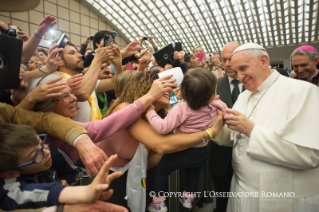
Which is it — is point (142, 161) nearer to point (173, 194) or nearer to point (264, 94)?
point (173, 194)

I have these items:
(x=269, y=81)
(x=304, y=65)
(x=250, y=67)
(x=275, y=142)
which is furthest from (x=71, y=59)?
(x=304, y=65)

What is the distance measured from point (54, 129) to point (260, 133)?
1547mm

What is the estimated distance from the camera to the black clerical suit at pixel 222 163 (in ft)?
7.39

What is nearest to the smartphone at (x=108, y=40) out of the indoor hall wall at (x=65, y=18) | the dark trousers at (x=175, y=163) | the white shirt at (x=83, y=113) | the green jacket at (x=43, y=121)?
the white shirt at (x=83, y=113)

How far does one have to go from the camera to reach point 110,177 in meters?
0.93

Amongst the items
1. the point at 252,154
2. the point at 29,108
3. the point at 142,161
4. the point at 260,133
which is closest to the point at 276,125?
the point at 260,133

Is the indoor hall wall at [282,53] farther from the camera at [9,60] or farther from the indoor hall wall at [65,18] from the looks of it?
the camera at [9,60]

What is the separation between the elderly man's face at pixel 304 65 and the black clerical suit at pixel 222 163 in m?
1.28

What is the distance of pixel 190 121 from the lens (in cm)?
176

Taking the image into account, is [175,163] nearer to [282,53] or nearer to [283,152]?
[283,152]

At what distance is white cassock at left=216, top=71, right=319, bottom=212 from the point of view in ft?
5.05

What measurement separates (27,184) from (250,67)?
180 cm

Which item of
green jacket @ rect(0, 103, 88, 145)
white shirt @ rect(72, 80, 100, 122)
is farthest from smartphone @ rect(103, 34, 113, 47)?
green jacket @ rect(0, 103, 88, 145)

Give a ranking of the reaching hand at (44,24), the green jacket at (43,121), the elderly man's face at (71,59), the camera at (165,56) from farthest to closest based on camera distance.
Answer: the camera at (165,56) → the elderly man's face at (71,59) → the reaching hand at (44,24) → the green jacket at (43,121)
